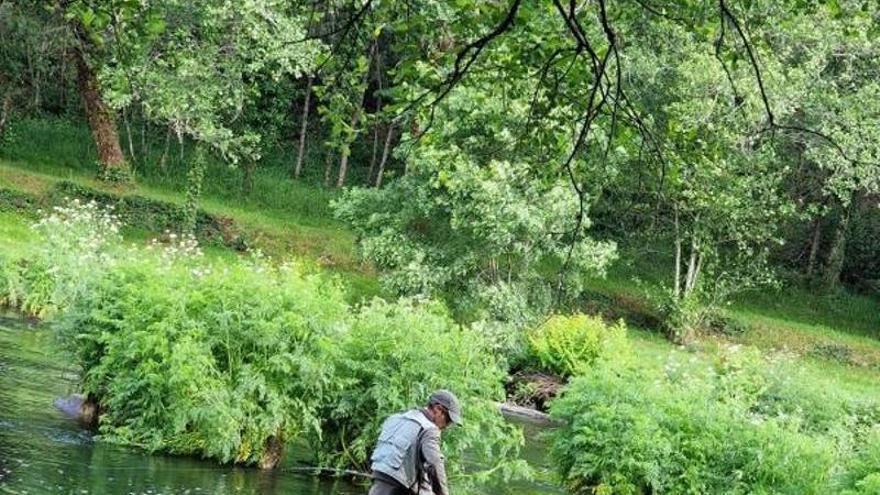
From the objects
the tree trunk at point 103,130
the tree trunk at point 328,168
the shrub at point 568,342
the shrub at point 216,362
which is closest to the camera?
the shrub at point 216,362

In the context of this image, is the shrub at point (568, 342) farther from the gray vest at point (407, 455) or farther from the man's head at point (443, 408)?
the gray vest at point (407, 455)

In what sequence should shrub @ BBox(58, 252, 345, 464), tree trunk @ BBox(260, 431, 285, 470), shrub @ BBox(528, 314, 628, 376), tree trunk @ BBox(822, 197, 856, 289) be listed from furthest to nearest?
tree trunk @ BBox(822, 197, 856, 289) → shrub @ BBox(528, 314, 628, 376) → tree trunk @ BBox(260, 431, 285, 470) → shrub @ BBox(58, 252, 345, 464)

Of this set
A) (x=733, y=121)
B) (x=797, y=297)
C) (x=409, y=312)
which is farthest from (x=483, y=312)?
(x=797, y=297)

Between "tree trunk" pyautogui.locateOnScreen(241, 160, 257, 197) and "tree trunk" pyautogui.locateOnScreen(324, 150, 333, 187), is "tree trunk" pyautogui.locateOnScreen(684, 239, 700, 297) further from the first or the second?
"tree trunk" pyautogui.locateOnScreen(241, 160, 257, 197)

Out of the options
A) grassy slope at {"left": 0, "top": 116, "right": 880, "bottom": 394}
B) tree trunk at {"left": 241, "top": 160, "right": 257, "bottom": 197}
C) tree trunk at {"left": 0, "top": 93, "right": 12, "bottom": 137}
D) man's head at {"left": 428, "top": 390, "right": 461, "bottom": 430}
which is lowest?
grassy slope at {"left": 0, "top": 116, "right": 880, "bottom": 394}

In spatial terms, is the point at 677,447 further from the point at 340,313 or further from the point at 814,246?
the point at 814,246

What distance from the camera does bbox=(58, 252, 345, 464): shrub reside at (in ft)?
52.0

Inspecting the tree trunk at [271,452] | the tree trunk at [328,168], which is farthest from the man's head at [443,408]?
the tree trunk at [328,168]

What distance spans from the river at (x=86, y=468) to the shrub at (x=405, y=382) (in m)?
0.66

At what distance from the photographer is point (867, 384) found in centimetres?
3672

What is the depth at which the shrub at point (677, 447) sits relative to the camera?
671 inches

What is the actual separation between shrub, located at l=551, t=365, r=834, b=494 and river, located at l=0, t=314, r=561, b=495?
101 cm

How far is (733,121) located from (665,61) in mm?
3707

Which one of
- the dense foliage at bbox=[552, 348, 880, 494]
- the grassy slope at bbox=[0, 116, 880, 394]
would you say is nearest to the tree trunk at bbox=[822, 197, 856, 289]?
the grassy slope at bbox=[0, 116, 880, 394]
